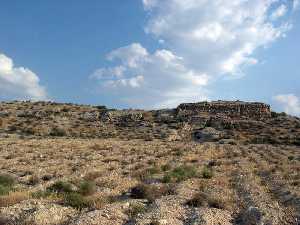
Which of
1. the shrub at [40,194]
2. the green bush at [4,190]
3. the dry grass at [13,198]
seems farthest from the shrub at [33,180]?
the dry grass at [13,198]

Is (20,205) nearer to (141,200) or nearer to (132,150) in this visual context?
(141,200)

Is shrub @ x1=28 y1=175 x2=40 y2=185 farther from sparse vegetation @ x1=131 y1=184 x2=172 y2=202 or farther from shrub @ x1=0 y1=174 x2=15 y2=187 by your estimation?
sparse vegetation @ x1=131 y1=184 x2=172 y2=202

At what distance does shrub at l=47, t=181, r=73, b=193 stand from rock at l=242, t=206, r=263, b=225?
24.2 feet

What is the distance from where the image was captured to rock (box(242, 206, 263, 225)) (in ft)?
49.4

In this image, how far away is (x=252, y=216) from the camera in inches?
622

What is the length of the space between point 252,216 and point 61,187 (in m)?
8.33

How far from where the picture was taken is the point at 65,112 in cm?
7775

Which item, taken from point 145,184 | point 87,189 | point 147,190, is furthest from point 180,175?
point 87,189

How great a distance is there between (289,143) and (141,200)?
41.8 meters

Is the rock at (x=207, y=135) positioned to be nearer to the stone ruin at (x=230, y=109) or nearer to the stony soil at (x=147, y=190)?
the stone ruin at (x=230, y=109)

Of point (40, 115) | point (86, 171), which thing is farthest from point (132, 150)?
point (40, 115)

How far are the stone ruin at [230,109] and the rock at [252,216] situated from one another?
2409 inches

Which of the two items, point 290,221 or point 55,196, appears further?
point 55,196

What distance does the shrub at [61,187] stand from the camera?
19.8 metres
